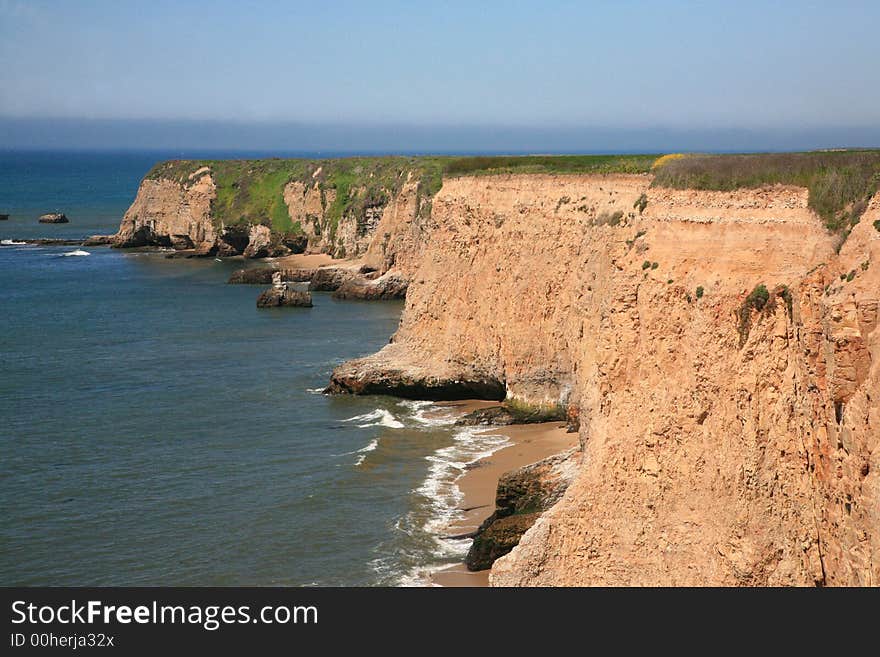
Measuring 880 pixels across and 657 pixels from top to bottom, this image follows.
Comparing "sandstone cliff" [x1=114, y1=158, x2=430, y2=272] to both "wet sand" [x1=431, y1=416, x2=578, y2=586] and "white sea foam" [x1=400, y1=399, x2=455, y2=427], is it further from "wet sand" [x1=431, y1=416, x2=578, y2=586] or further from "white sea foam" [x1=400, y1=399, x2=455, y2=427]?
"wet sand" [x1=431, y1=416, x2=578, y2=586]

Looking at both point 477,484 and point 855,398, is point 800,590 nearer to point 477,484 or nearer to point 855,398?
point 855,398

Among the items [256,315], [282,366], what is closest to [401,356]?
[282,366]

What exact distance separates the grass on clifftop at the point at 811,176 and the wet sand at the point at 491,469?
28.6 ft

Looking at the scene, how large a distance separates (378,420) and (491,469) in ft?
23.8

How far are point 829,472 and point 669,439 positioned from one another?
3452mm

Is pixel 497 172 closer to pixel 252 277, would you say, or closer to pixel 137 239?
pixel 252 277

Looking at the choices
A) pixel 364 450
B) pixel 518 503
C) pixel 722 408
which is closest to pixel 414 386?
pixel 364 450

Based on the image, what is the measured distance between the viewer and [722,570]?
17453 millimetres

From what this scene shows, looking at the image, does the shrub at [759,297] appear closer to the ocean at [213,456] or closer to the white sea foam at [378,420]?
the ocean at [213,456]

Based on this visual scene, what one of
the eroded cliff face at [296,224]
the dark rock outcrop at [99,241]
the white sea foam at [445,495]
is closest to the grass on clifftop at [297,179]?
the eroded cliff face at [296,224]

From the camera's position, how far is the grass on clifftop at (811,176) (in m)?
17.4

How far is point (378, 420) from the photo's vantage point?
36.8 metres

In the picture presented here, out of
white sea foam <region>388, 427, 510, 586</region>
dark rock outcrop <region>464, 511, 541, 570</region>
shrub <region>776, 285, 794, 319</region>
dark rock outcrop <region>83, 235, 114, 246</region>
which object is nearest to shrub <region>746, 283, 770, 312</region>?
shrub <region>776, 285, 794, 319</region>

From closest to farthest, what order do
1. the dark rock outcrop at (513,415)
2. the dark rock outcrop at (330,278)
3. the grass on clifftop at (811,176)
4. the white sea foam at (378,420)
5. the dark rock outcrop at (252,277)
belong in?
the grass on clifftop at (811,176) → the dark rock outcrop at (513,415) → the white sea foam at (378,420) → the dark rock outcrop at (330,278) → the dark rock outcrop at (252,277)
